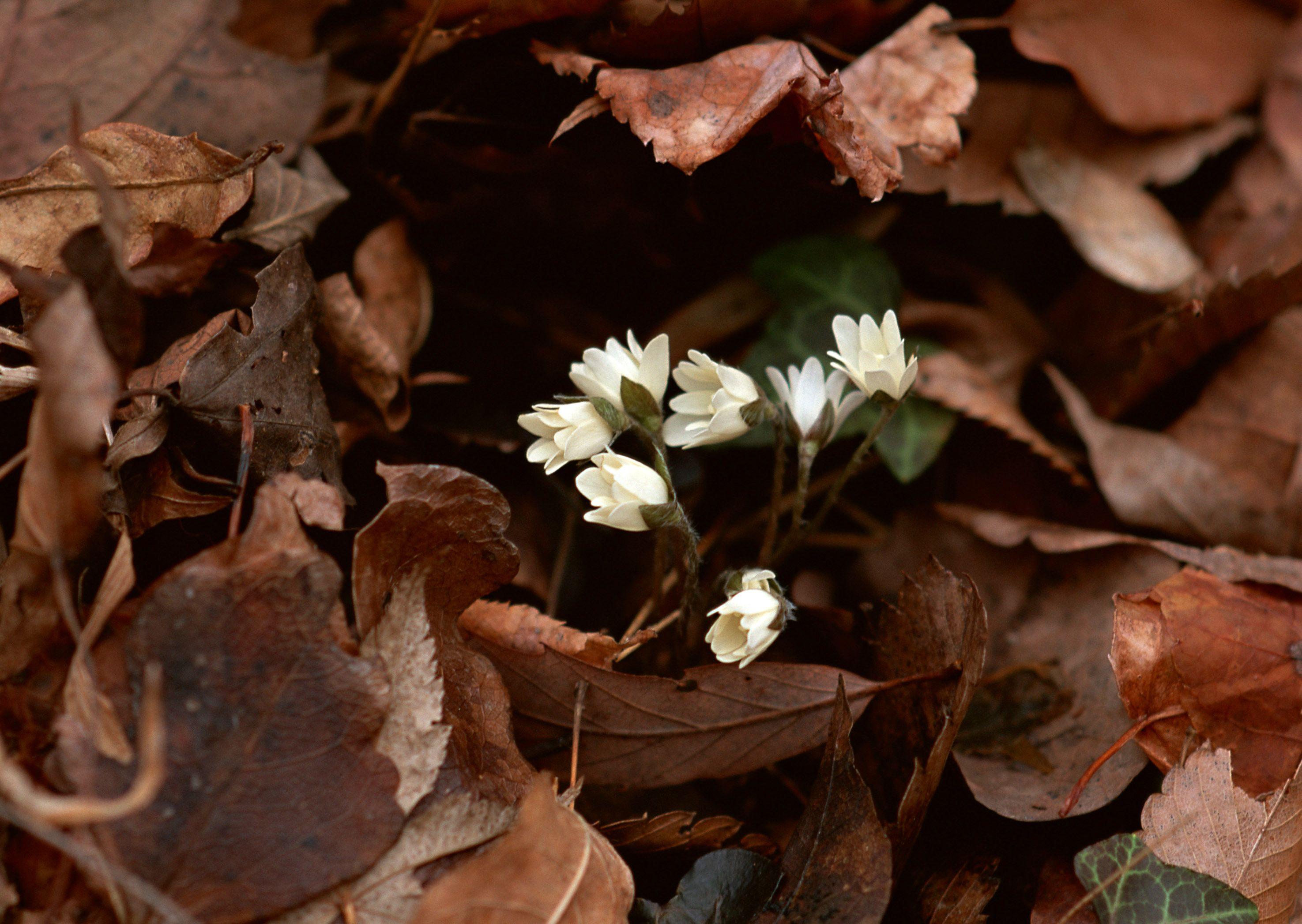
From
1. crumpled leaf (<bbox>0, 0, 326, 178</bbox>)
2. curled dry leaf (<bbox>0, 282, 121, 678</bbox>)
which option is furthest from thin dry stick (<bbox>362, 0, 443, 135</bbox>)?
curled dry leaf (<bbox>0, 282, 121, 678</bbox>)

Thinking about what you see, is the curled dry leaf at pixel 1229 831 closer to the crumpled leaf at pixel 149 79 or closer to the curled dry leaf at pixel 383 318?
the curled dry leaf at pixel 383 318

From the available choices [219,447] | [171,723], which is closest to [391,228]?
[219,447]

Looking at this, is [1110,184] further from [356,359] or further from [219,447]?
[219,447]

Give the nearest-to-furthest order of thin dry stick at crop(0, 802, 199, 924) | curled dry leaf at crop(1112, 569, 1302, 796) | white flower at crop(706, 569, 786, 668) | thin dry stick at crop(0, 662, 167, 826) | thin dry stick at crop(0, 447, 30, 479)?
thin dry stick at crop(0, 662, 167, 826) → thin dry stick at crop(0, 802, 199, 924) → thin dry stick at crop(0, 447, 30, 479) → white flower at crop(706, 569, 786, 668) → curled dry leaf at crop(1112, 569, 1302, 796)

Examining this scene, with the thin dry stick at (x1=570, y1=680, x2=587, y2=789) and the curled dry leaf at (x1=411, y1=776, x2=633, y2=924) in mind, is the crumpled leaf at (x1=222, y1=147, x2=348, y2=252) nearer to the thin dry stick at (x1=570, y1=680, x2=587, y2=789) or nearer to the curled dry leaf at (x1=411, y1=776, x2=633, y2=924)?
the thin dry stick at (x1=570, y1=680, x2=587, y2=789)

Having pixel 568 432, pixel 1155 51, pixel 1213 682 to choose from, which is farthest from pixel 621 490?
pixel 1155 51

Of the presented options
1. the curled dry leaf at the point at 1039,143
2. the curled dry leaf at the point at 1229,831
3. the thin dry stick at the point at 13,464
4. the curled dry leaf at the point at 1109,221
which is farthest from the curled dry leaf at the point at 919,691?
the thin dry stick at the point at 13,464
